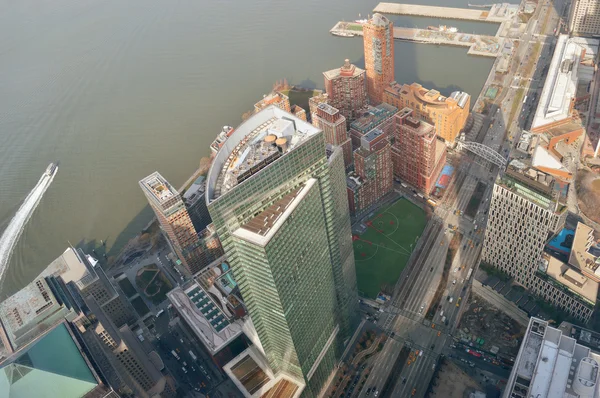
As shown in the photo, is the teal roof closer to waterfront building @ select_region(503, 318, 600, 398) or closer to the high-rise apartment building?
the high-rise apartment building

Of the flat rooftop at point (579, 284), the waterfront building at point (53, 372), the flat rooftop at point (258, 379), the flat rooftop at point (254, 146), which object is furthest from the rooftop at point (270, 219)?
the flat rooftop at point (579, 284)

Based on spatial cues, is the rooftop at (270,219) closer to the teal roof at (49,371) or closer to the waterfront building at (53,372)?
the waterfront building at (53,372)

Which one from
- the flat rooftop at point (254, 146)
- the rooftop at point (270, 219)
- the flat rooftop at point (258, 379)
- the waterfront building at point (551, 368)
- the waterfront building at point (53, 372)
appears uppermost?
the flat rooftop at point (254, 146)

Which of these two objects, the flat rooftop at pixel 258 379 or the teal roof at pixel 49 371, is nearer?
the teal roof at pixel 49 371

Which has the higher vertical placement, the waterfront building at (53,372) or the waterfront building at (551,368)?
the waterfront building at (53,372)

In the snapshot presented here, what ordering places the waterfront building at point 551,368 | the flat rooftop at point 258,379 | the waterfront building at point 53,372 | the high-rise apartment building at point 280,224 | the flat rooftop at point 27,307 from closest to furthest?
the waterfront building at point 53,372 → the high-rise apartment building at point 280,224 → the waterfront building at point 551,368 → the flat rooftop at point 27,307 → the flat rooftop at point 258,379

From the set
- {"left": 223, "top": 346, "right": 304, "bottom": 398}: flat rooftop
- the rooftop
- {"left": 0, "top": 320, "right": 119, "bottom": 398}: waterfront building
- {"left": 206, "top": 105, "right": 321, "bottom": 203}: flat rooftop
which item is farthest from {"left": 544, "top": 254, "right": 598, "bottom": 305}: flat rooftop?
{"left": 0, "top": 320, "right": 119, "bottom": 398}: waterfront building

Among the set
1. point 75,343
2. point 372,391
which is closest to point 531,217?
point 372,391
